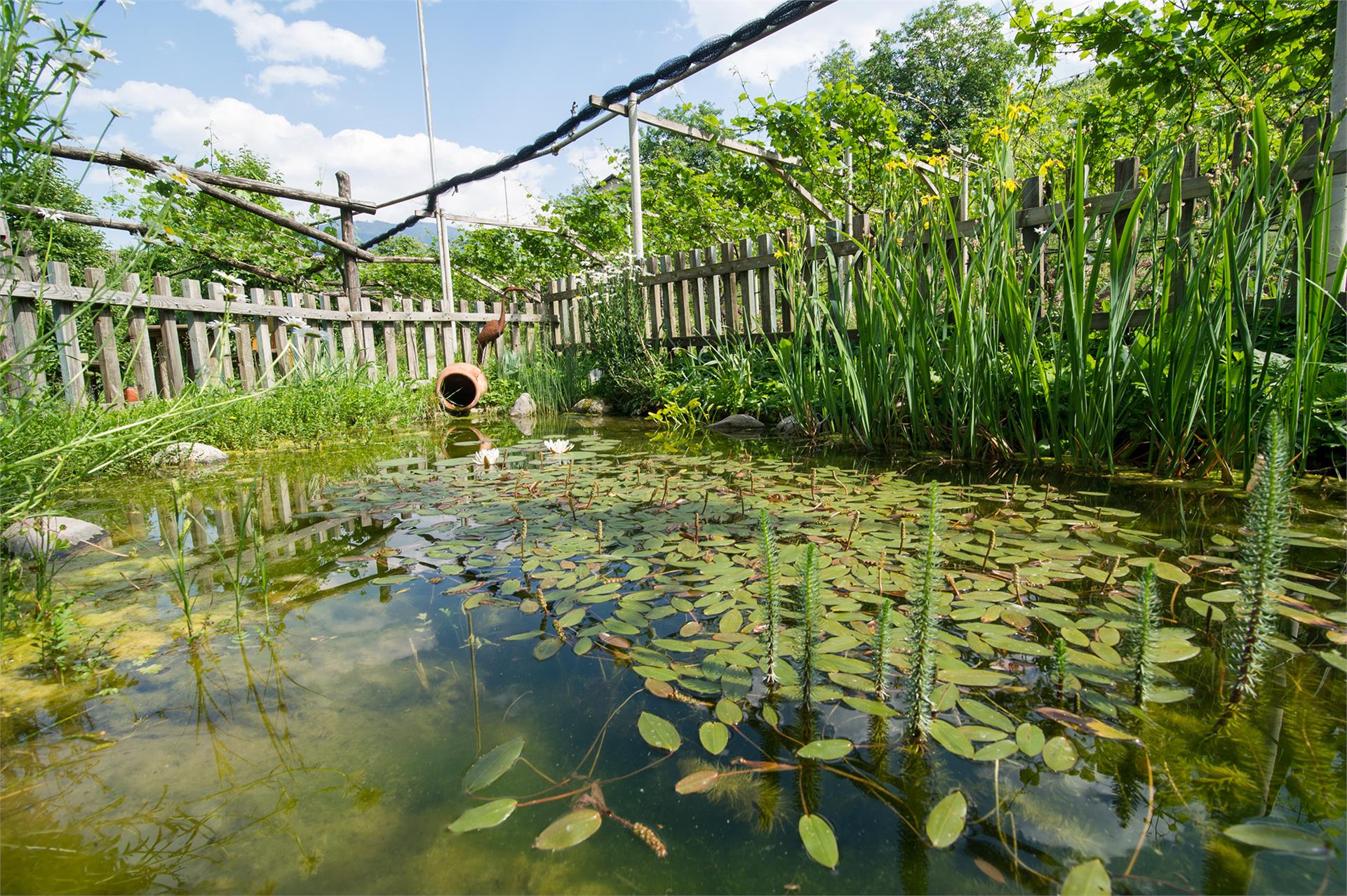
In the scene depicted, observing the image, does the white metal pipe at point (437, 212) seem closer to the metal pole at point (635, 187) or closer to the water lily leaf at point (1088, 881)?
the metal pole at point (635, 187)

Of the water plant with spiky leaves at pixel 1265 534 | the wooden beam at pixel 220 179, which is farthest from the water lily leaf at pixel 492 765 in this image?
the wooden beam at pixel 220 179

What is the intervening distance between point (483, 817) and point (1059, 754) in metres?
0.71

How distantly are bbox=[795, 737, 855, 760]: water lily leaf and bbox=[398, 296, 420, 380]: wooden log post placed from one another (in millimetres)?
6591

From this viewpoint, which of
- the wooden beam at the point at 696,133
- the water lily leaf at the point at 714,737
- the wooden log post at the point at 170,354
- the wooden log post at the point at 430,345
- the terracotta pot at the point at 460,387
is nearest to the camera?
the water lily leaf at the point at 714,737

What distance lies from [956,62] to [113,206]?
22.7m

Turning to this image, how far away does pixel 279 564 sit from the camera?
1.69 meters

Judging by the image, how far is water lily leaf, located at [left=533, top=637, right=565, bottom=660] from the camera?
113cm

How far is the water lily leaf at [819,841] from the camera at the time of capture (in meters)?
0.65

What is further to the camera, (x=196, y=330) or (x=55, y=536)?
(x=196, y=330)

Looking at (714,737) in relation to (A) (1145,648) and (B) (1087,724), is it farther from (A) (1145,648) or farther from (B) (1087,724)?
(A) (1145,648)

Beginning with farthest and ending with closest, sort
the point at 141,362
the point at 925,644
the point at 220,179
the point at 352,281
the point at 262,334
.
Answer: the point at 352,281
the point at 262,334
the point at 220,179
the point at 141,362
the point at 925,644

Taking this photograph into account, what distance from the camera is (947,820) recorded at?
693mm

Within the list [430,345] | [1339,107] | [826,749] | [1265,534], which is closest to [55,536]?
[826,749]

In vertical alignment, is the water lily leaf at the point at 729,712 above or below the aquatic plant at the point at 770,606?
below
